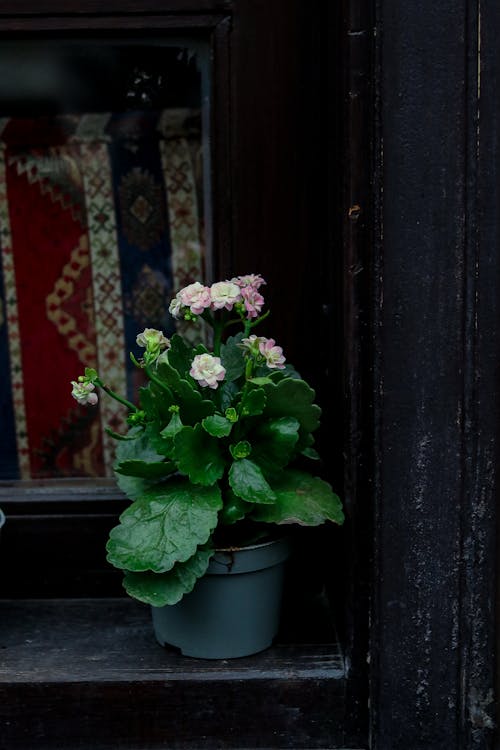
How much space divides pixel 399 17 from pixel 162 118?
2.01 ft

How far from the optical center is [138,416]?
147 cm

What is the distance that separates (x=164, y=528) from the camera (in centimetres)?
138

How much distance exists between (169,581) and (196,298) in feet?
1.46

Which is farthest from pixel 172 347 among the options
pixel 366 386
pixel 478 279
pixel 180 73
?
pixel 180 73

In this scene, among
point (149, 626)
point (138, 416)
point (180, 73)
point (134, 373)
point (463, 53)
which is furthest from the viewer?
point (134, 373)

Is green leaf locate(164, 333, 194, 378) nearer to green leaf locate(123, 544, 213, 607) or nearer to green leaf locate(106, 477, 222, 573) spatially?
green leaf locate(106, 477, 222, 573)

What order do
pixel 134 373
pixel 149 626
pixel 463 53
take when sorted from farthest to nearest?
pixel 134 373
pixel 149 626
pixel 463 53

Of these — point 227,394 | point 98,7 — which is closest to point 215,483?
point 227,394

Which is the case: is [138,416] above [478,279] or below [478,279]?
below

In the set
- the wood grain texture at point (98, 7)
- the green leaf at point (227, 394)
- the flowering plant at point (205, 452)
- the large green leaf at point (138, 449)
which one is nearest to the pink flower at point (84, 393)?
the flowering plant at point (205, 452)

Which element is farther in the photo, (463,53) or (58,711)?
(58,711)

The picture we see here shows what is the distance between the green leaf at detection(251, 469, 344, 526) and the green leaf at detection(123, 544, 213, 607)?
0.39 ft

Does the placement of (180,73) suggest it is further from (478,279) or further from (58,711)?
(58,711)

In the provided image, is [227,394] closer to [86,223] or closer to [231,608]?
[231,608]
